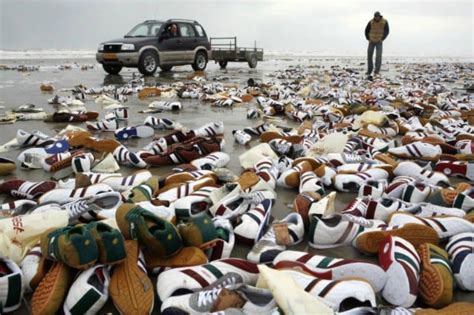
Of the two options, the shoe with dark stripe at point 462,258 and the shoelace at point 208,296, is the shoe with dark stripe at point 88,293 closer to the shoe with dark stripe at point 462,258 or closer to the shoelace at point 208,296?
the shoelace at point 208,296

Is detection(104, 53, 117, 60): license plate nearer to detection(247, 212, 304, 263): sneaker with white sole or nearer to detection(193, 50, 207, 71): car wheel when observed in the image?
detection(193, 50, 207, 71): car wheel

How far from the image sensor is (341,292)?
1.65 meters

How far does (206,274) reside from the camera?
177 centimetres

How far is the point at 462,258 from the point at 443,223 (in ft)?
1.18

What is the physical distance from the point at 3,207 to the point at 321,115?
4.91m

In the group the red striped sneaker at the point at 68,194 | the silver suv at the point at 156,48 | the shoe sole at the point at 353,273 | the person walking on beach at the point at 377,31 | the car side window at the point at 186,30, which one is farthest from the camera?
the car side window at the point at 186,30

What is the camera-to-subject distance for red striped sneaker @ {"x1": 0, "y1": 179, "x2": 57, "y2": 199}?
2779 millimetres

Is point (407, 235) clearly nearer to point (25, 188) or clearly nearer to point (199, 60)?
point (25, 188)

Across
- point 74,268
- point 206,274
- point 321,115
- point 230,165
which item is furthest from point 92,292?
point 321,115

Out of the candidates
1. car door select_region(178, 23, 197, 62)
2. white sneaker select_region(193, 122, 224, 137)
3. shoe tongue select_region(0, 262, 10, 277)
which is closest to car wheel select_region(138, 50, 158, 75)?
car door select_region(178, 23, 197, 62)

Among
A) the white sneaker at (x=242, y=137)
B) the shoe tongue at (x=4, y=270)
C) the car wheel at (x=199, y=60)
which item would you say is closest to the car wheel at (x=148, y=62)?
A: the car wheel at (x=199, y=60)

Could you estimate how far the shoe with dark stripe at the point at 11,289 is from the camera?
5.34ft

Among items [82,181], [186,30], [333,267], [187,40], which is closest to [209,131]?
[82,181]

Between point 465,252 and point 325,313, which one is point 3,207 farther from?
point 465,252
